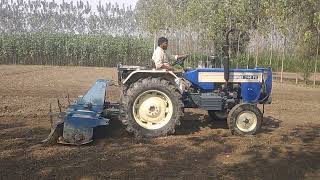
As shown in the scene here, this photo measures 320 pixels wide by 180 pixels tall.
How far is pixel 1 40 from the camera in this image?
103 ft

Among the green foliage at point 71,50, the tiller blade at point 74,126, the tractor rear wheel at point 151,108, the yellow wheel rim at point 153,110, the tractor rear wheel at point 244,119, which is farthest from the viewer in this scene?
the green foliage at point 71,50

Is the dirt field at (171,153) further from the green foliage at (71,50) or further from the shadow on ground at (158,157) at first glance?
the green foliage at (71,50)

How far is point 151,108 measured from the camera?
7.44 metres

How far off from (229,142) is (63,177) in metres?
3.11

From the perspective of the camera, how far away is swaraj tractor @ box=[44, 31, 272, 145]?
7.12 metres

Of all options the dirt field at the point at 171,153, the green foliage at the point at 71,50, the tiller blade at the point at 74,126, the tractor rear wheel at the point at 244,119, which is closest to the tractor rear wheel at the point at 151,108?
the dirt field at the point at 171,153

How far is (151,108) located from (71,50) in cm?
2683

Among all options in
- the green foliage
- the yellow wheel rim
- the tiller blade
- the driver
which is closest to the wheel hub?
the yellow wheel rim

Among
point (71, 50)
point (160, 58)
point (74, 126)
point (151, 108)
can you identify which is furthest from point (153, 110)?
point (71, 50)

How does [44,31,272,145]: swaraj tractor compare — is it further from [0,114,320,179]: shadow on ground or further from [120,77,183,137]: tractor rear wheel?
[0,114,320,179]: shadow on ground

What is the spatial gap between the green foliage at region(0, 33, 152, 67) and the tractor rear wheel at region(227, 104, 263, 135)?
26260 mm

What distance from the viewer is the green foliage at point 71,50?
32.1 meters

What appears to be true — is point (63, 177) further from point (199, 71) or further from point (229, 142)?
point (199, 71)

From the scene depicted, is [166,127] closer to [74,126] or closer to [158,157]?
[158,157]
